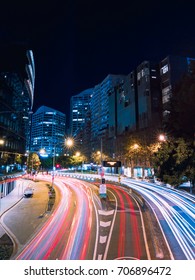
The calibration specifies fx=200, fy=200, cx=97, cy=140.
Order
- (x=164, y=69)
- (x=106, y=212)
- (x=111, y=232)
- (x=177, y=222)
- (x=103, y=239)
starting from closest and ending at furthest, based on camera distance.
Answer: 1. (x=103, y=239)
2. (x=111, y=232)
3. (x=177, y=222)
4. (x=106, y=212)
5. (x=164, y=69)

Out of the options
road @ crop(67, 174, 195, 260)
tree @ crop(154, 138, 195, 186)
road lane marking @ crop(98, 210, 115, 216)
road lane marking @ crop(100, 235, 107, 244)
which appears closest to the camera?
road @ crop(67, 174, 195, 260)

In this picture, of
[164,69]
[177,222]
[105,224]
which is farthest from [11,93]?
[177,222]

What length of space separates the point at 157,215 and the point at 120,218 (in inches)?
169

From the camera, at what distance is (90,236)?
16.7m

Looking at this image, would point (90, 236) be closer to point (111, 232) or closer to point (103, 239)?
point (103, 239)

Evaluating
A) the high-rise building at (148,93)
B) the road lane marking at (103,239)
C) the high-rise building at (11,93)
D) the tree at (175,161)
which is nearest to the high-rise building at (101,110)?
the high-rise building at (148,93)

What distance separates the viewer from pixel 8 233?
59.9 ft

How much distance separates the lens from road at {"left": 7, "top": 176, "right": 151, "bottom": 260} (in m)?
13.7

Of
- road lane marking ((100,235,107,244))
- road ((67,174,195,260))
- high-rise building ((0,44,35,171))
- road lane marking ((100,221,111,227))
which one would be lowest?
road lane marking ((100,221,111,227))

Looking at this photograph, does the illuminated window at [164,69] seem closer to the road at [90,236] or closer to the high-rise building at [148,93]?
the high-rise building at [148,93]

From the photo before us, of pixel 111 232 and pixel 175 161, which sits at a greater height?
pixel 175 161

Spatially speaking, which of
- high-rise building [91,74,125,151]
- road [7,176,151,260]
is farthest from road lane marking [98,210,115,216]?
high-rise building [91,74,125,151]

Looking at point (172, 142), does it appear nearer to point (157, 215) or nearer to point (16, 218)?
point (157, 215)

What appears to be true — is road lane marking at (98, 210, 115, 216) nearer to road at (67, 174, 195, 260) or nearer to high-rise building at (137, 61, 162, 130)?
road at (67, 174, 195, 260)
